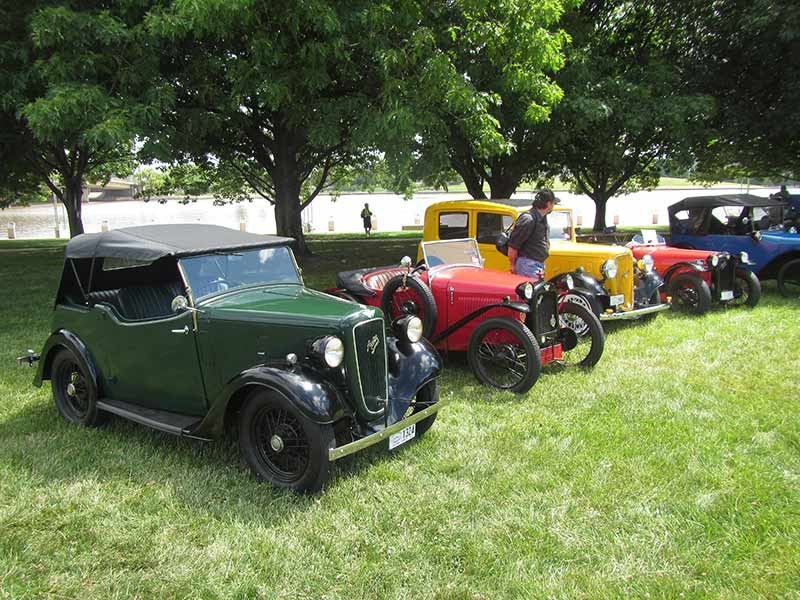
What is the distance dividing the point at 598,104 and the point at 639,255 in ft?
14.2

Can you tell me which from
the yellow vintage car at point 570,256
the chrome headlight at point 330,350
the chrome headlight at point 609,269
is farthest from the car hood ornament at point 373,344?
the chrome headlight at point 609,269

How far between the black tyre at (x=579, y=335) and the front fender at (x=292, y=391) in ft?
10.7

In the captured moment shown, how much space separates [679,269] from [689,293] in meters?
0.40

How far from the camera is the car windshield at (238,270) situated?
13.8 ft

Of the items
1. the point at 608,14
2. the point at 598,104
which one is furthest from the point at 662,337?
the point at 608,14

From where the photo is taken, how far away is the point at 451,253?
6746mm

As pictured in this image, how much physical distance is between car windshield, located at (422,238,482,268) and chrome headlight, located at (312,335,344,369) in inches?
119

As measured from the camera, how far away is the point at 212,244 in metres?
4.38

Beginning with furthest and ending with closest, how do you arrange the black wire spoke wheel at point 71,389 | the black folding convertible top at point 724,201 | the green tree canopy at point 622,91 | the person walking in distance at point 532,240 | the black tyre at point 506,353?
the green tree canopy at point 622,91, the black folding convertible top at point 724,201, the person walking in distance at point 532,240, the black tyre at point 506,353, the black wire spoke wheel at point 71,389

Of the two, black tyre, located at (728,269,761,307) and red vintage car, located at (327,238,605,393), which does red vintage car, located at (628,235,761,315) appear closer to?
black tyre, located at (728,269,761,307)

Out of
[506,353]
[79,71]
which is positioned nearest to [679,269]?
[506,353]

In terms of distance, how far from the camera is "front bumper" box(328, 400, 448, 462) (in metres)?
3.45

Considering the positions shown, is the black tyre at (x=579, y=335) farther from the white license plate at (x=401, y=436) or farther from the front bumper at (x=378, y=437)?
the white license plate at (x=401, y=436)

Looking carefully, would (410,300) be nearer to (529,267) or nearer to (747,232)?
(529,267)
